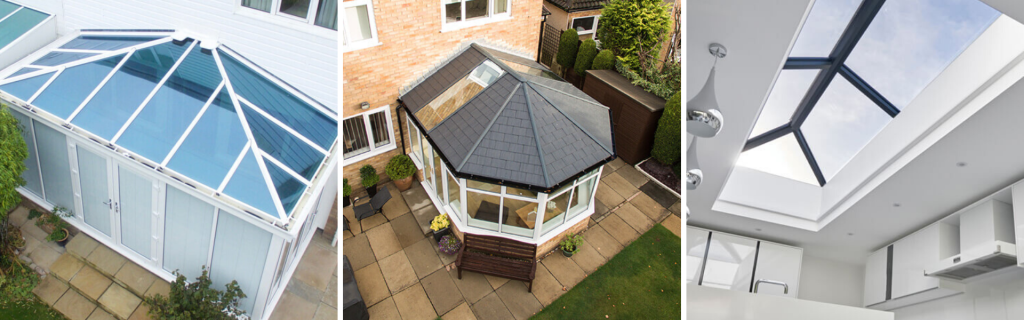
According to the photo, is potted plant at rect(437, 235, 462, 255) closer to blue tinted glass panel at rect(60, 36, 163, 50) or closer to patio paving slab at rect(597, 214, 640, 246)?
patio paving slab at rect(597, 214, 640, 246)

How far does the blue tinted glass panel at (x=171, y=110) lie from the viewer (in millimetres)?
5578

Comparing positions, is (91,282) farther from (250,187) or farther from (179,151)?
(250,187)

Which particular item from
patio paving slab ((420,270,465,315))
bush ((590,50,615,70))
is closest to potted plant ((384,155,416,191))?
patio paving slab ((420,270,465,315))

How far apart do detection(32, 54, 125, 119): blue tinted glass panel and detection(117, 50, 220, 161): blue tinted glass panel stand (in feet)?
3.63

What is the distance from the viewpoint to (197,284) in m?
6.05

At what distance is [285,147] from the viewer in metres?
5.33

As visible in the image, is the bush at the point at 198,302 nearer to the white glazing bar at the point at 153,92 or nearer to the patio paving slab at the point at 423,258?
the white glazing bar at the point at 153,92

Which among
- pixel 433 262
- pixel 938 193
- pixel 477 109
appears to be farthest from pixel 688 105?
pixel 433 262

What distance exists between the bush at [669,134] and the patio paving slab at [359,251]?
5.67 meters

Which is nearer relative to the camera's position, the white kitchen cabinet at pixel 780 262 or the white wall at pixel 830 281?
the white kitchen cabinet at pixel 780 262

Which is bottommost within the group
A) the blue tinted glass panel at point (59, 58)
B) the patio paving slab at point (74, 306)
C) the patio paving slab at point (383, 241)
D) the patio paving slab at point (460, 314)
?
the patio paving slab at point (460, 314)

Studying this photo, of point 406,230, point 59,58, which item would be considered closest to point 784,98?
point 406,230

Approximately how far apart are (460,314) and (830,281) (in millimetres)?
6726

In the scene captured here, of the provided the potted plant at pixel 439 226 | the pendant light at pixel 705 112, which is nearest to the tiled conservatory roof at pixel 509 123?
the potted plant at pixel 439 226
